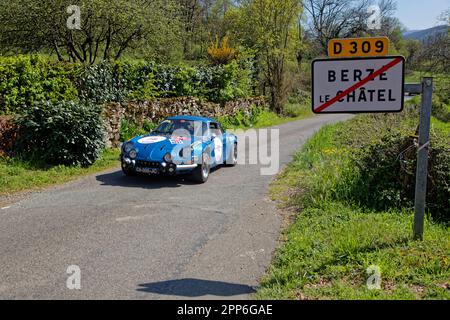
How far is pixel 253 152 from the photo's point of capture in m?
Result: 14.6

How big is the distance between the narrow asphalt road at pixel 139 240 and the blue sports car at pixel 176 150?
0.39m

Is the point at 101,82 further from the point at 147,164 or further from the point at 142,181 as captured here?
the point at 147,164

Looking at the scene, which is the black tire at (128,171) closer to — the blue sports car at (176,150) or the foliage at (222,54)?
the blue sports car at (176,150)

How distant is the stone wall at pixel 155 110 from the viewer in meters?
14.0

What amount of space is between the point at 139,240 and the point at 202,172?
396cm

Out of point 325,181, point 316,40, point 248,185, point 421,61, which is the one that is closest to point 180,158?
point 248,185

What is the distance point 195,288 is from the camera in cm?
455

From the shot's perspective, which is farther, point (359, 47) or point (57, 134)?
point (57, 134)

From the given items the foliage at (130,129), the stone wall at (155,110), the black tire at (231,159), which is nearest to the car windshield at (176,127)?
the black tire at (231,159)

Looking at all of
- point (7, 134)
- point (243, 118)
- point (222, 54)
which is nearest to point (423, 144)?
point (7, 134)

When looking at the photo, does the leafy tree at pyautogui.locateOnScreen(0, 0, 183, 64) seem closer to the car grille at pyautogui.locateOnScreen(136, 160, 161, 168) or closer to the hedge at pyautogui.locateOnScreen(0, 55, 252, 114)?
the hedge at pyautogui.locateOnScreen(0, 55, 252, 114)

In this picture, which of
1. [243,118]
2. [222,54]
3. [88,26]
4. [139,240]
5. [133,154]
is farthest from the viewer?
[222,54]

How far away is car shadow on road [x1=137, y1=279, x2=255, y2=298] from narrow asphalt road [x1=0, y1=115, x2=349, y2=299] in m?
0.01

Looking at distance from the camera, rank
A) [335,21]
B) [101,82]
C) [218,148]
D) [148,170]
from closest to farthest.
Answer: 1. [148,170]
2. [218,148]
3. [101,82]
4. [335,21]
